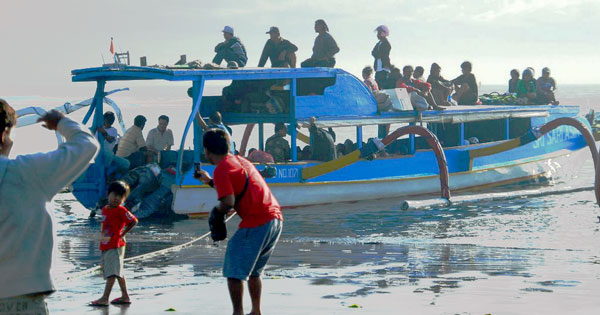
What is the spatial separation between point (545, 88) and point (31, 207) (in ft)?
75.0

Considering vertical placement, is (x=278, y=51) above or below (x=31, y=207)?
above

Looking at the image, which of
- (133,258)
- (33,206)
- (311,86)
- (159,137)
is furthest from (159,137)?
(33,206)

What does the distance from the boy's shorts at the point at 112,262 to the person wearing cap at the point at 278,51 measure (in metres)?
11.3

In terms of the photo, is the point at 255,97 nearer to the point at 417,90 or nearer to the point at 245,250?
the point at 417,90

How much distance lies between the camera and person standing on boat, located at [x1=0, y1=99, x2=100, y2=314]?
4.16 metres

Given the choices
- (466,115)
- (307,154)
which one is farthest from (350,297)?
(466,115)

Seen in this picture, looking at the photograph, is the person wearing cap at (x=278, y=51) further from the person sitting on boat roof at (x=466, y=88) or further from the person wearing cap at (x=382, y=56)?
the person sitting on boat roof at (x=466, y=88)

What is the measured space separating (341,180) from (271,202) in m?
11.3

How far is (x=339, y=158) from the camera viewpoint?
1830cm

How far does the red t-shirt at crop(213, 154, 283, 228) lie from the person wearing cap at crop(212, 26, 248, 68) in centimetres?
1149

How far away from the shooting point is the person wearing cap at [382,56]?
2194 cm

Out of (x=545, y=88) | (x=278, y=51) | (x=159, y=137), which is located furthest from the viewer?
(x=545, y=88)

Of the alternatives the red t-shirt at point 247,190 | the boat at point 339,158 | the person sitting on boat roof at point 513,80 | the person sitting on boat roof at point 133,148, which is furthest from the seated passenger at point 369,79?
the red t-shirt at point 247,190

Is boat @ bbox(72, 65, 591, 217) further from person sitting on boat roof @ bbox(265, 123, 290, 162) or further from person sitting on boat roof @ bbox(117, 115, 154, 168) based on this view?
person sitting on boat roof @ bbox(117, 115, 154, 168)
